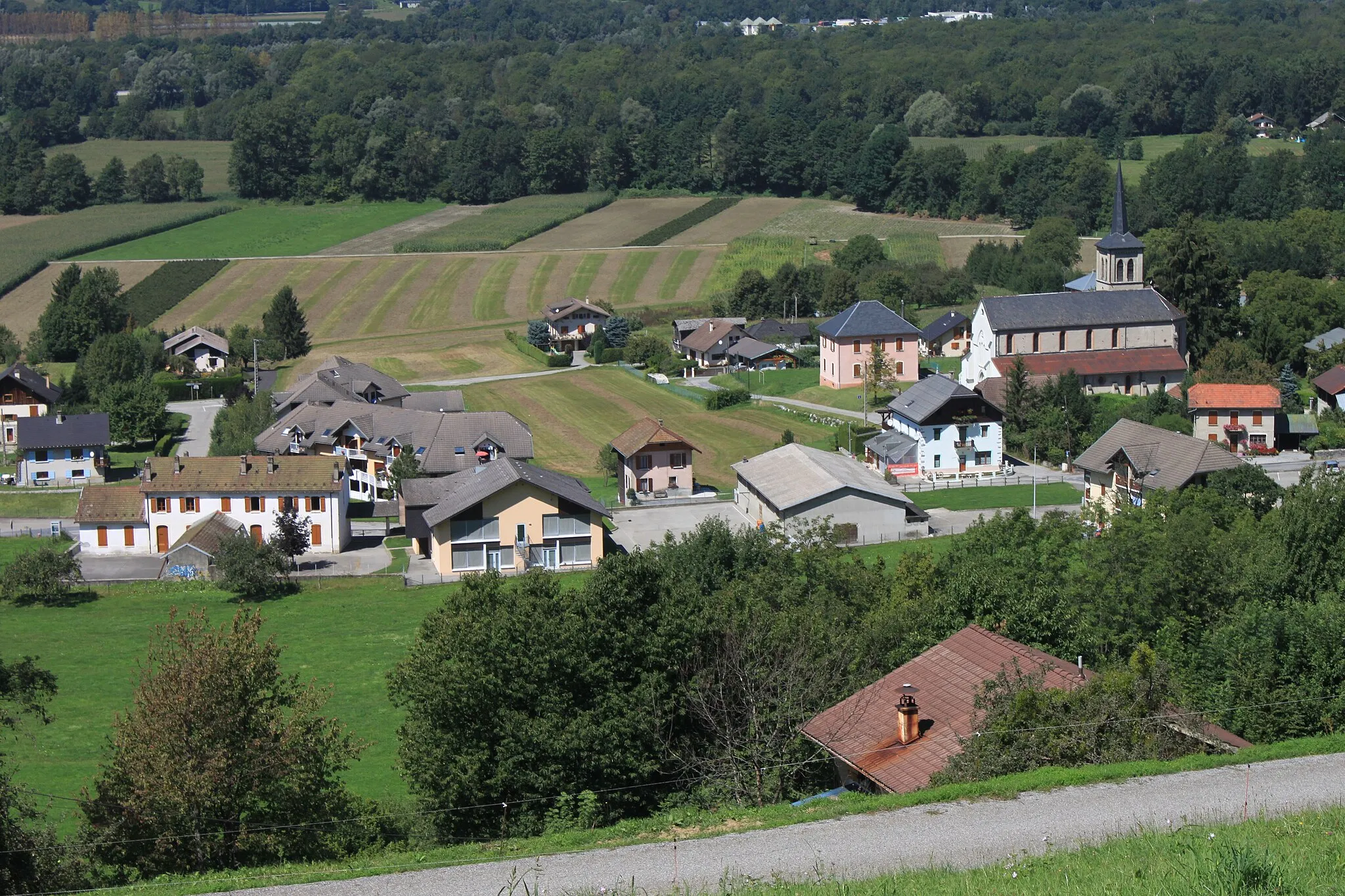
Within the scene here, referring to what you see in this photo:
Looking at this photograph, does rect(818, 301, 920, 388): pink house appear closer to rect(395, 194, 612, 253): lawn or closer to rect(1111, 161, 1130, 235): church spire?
rect(1111, 161, 1130, 235): church spire

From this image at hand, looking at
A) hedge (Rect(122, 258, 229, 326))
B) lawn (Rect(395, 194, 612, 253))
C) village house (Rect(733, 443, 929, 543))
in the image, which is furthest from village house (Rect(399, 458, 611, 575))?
lawn (Rect(395, 194, 612, 253))

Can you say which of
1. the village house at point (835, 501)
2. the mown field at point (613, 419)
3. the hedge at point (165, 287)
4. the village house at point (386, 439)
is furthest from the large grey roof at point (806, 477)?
the hedge at point (165, 287)

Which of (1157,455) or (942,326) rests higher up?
(942,326)

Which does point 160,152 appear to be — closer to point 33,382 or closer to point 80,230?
point 80,230

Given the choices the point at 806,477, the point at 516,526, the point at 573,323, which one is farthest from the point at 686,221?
the point at 516,526

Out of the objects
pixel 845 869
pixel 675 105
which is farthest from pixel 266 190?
pixel 845 869

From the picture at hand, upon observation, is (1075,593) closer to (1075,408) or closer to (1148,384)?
(1075,408)
